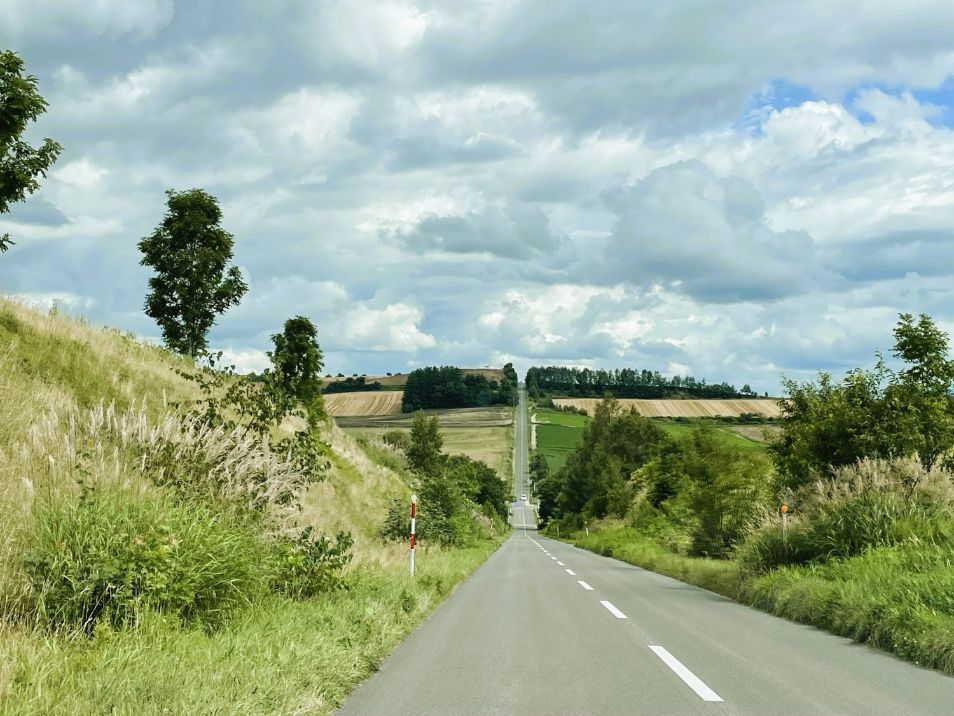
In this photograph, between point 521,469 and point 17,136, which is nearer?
point 17,136

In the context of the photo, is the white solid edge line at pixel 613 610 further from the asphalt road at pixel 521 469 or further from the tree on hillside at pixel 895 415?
the asphalt road at pixel 521 469

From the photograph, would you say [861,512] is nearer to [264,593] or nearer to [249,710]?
[264,593]

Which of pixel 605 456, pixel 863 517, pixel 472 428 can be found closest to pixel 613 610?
pixel 863 517

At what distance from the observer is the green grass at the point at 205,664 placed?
15.6ft

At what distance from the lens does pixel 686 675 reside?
7379 mm

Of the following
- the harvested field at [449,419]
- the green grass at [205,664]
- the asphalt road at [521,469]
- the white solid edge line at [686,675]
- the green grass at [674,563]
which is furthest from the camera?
the asphalt road at [521,469]

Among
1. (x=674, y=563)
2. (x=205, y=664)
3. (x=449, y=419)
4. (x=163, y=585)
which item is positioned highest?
(x=449, y=419)

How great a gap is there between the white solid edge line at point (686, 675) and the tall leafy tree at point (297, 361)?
612 centimetres

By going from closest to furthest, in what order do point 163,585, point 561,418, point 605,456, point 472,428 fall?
point 163,585 → point 605,456 → point 472,428 → point 561,418

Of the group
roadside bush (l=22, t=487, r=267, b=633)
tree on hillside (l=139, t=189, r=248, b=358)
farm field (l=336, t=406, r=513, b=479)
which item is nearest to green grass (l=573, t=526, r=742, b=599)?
roadside bush (l=22, t=487, r=267, b=633)

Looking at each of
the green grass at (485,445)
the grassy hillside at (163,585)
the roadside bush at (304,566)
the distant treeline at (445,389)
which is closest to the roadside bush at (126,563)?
the grassy hillside at (163,585)

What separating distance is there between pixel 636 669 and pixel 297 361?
676 centimetres

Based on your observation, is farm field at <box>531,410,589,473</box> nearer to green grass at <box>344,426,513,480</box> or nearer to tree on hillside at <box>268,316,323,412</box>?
green grass at <box>344,426,513,480</box>

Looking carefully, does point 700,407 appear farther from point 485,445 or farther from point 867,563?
point 867,563
